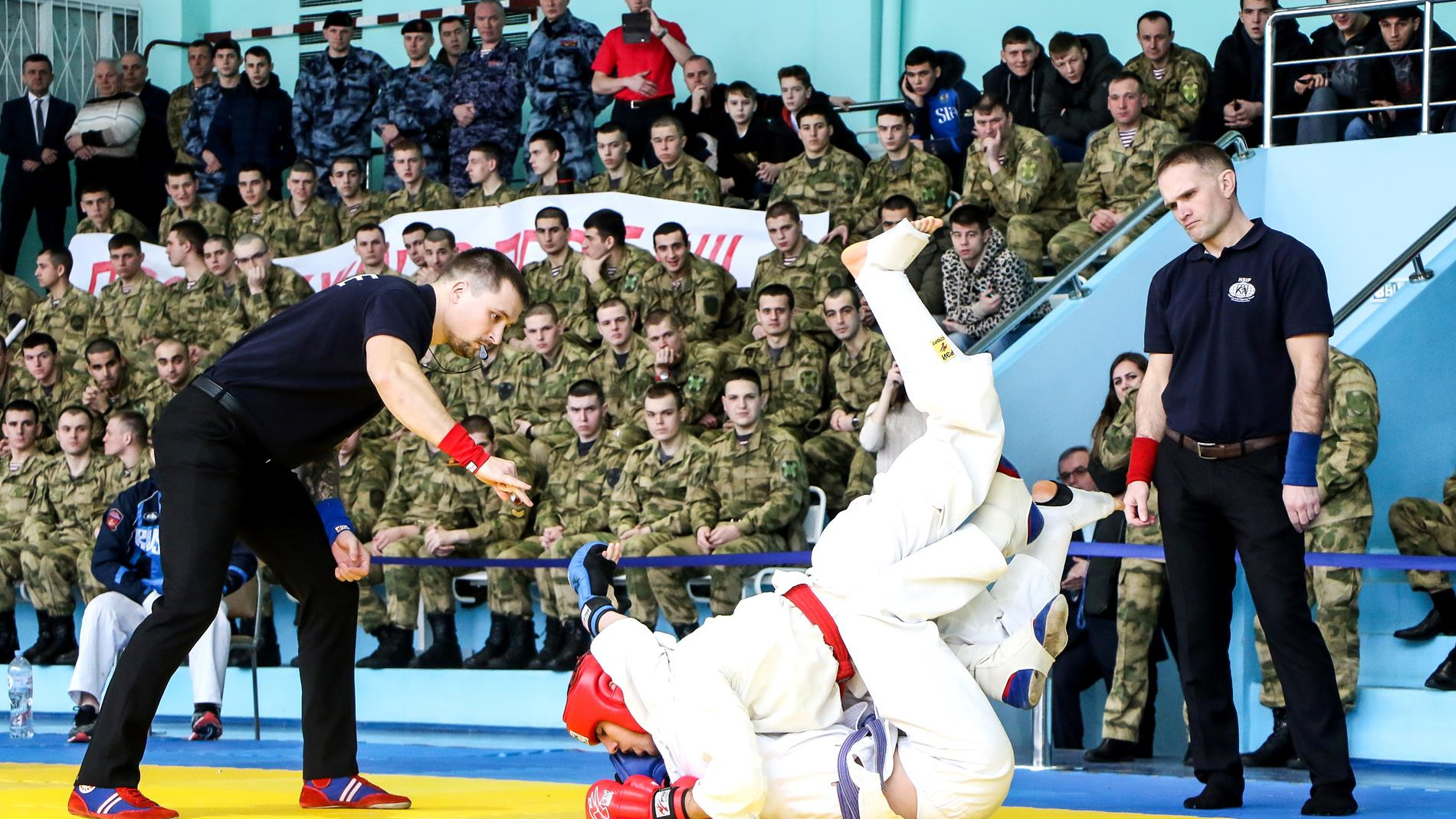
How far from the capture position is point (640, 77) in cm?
1217

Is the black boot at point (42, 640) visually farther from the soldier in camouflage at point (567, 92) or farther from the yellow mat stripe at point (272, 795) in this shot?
the soldier in camouflage at point (567, 92)

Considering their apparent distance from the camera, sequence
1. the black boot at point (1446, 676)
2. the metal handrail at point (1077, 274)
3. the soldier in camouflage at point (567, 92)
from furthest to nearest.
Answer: the soldier in camouflage at point (567, 92) < the metal handrail at point (1077, 274) < the black boot at point (1446, 676)

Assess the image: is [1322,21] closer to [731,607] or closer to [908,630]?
[731,607]

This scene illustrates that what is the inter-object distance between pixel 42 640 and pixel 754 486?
4.44 metres

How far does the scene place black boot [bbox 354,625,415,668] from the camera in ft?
30.4

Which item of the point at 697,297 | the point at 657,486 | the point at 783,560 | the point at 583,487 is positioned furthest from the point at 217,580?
the point at 697,297

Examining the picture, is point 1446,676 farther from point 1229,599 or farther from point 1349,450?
point 1229,599

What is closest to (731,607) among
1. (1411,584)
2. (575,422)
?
(575,422)

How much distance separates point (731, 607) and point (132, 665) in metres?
3.92

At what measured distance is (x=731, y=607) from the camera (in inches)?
322

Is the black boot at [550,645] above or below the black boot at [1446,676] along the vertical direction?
below

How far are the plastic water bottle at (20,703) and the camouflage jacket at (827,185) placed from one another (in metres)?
4.90

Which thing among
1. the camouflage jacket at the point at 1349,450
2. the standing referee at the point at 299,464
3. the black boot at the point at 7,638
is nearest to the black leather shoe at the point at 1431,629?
the camouflage jacket at the point at 1349,450

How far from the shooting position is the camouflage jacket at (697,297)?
10219 mm
